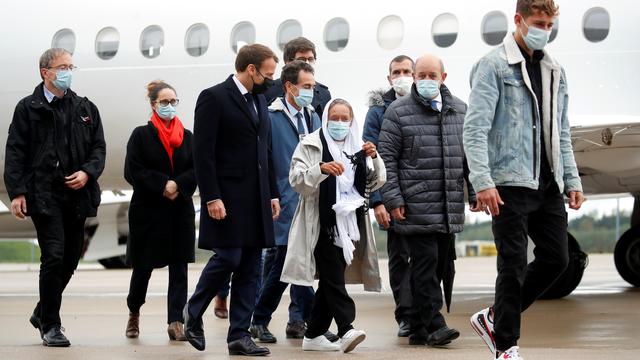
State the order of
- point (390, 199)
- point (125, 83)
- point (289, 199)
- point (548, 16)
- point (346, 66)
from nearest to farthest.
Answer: point (548, 16) → point (390, 199) → point (289, 199) → point (346, 66) → point (125, 83)

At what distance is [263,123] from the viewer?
769cm

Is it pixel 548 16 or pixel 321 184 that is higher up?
pixel 548 16

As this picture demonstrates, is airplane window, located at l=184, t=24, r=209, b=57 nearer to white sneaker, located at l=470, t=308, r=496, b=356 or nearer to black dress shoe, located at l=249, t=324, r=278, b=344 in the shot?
Answer: black dress shoe, located at l=249, t=324, r=278, b=344

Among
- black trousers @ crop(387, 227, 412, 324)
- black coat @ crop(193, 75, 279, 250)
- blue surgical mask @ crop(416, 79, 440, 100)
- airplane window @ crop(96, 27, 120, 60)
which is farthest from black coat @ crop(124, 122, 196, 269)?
airplane window @ crop(96, 27, 120, 60)

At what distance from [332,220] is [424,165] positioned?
0.86 meters

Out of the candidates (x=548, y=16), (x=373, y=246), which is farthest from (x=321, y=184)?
(x=548, y=16)

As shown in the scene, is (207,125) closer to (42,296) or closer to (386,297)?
(42,296)

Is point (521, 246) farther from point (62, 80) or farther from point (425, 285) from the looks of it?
point (62, 80)

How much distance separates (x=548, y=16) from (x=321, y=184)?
1.91m

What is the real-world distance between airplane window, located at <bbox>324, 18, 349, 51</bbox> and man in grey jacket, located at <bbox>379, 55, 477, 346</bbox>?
4959mm

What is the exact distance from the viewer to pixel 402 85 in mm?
8930

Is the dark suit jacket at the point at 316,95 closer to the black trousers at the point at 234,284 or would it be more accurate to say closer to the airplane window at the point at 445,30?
the black trousers at the point at 234,284

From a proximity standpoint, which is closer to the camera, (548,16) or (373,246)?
(548,16)

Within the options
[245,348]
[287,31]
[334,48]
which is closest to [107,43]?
[287,31]
